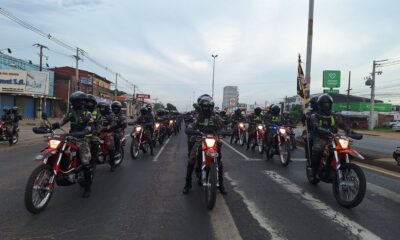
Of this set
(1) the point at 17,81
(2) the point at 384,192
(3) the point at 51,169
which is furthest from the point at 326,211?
(1) the point at 17,81

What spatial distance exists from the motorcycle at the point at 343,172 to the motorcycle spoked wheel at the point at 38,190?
4.60 meters

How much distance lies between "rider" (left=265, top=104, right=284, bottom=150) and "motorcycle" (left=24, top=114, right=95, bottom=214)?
23.6 feet

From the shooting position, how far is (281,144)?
37.2 ft

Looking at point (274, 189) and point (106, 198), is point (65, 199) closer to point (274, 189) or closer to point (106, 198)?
point (106, 198)

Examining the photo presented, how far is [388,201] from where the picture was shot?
6.53 m

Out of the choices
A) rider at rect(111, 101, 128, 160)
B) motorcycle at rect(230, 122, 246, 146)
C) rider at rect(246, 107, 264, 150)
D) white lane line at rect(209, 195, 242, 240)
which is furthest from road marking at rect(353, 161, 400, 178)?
motorcycle at rect(230, 122, 246, 146)

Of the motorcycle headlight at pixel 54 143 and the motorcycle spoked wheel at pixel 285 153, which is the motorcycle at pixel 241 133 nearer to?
the motorcycle spoked wheel at pixel 285 153

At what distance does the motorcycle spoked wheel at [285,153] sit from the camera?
10.7 m

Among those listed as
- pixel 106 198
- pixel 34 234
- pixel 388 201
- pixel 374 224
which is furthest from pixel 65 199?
pixel 388 201

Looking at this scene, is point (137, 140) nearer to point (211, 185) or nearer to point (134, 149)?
point (134, 149)

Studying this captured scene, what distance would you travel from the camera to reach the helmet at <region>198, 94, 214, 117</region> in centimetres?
710

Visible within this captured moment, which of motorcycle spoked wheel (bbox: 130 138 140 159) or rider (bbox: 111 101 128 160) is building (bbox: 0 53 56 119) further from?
rider (bbox: 111 101 128 160)

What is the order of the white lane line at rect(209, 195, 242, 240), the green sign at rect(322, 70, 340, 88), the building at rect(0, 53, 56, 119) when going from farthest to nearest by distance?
the building at rect(0, 53, 56, 119), the green sign at rect(322, 70, 340, 88), the white lane line at rect(209, 195, 242, 240)

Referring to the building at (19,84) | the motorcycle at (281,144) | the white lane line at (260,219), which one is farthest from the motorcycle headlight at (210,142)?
the building at (19,84)
